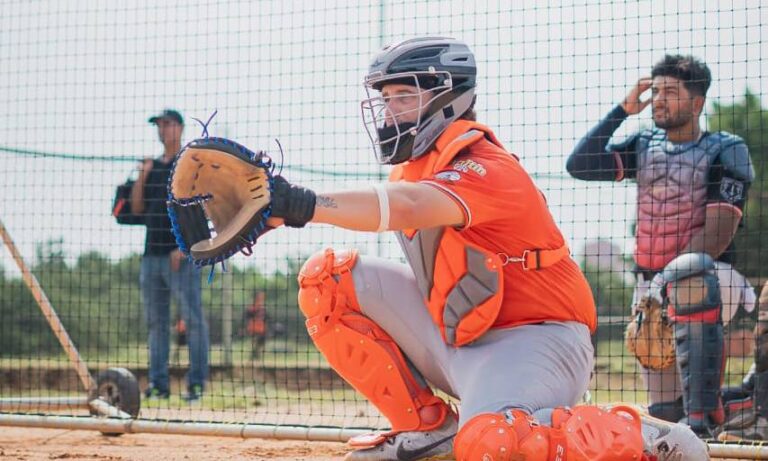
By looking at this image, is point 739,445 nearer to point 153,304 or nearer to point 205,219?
point 205,219

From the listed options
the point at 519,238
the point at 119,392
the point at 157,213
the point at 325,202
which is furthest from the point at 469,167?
the point at 157,213

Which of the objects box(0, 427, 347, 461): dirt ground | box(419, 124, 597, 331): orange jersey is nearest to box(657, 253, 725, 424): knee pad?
box(419, 124, 597, 331): orange jersey

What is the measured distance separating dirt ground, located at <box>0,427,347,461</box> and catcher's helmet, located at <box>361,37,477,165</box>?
5.50 ft

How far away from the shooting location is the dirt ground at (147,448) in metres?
5.07

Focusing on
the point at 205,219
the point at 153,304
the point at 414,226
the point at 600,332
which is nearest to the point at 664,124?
the point at 414,226

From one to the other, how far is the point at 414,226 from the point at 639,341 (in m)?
2.58

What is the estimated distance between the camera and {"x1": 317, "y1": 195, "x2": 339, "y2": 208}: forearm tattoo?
314cm

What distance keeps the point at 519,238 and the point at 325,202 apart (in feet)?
3.34

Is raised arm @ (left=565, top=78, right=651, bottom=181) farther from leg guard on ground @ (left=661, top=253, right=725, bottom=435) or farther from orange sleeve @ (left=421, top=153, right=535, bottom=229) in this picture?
orange sleeve @ (left=421, top=153, right=535, bottom=229)

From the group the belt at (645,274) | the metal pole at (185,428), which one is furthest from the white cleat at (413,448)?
the belt at (645,274)

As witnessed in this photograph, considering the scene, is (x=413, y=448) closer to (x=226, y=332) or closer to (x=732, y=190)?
(x=732, y=190)

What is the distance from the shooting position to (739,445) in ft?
15.1

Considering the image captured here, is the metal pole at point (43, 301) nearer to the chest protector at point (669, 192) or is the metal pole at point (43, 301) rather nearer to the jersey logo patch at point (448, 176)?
the chest protector at point (669, 192)

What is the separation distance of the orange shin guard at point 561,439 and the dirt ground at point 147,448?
178cm
